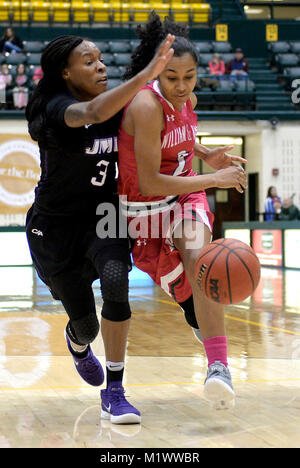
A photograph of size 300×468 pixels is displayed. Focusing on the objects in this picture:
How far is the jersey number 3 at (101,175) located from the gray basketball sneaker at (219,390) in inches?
39.7

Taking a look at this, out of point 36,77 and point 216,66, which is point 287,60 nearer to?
point 216,66

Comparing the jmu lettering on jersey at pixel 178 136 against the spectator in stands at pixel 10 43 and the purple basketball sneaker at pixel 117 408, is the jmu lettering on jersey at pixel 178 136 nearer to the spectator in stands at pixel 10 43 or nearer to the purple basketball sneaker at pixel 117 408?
the purple basketball sneaker at pixel 117 408

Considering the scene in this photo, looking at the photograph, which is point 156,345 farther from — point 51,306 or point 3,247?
point 3,247

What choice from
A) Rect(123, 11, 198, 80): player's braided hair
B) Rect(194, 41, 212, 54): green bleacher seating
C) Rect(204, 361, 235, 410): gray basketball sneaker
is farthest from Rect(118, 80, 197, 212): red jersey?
Rect(194, 41, 212, 54): green bleacher seating

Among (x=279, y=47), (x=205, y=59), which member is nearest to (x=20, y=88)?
(x=205, y=59)

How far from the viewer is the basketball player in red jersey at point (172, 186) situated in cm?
312

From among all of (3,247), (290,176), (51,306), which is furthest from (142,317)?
(290,176)

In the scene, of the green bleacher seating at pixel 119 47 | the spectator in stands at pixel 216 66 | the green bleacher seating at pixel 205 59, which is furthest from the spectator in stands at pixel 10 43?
the spectator in stands at pixel 216 66

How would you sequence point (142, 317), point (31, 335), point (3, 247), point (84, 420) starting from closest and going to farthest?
point (84, 420) → point (31, 335) → point (142, 317) → point (3, 247)

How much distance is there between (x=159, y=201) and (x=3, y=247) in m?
11.2

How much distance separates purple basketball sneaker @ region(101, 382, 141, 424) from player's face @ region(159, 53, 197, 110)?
4.23 feet

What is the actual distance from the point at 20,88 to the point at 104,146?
12.7 metres

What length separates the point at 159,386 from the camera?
12.7ft

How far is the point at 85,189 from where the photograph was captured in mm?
3367
